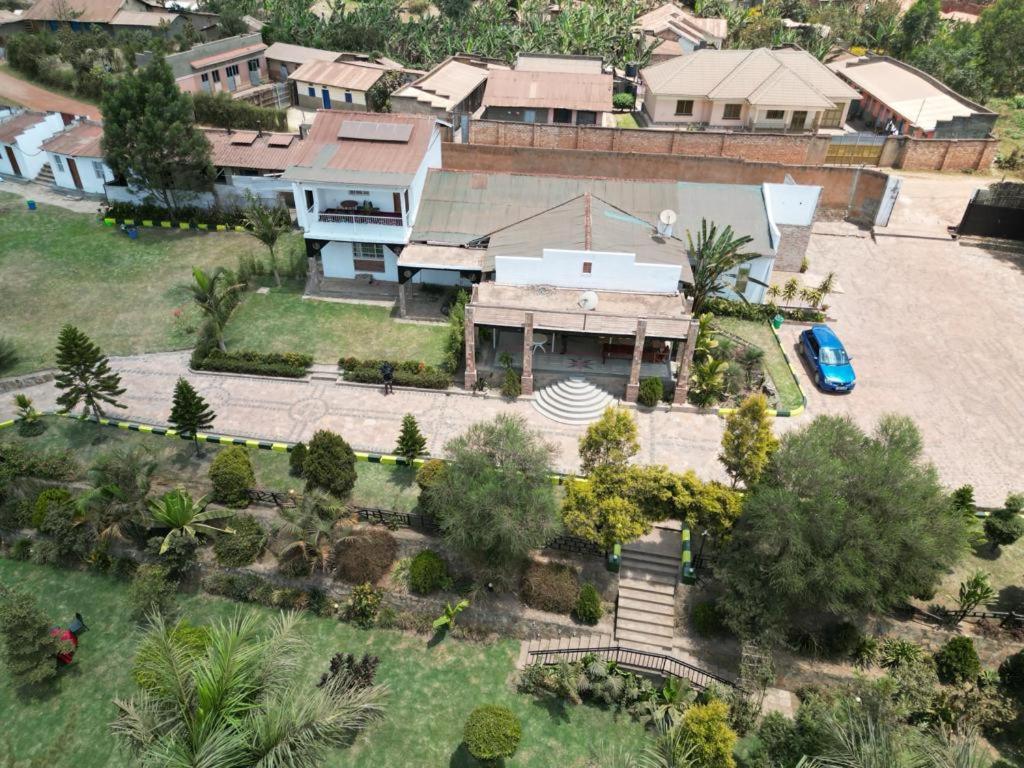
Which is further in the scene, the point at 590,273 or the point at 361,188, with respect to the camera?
the point at 361,188

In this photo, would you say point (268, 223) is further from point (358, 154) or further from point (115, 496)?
point (115, 496)

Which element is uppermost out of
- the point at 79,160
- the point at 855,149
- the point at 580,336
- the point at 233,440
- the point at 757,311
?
the point at 855,149

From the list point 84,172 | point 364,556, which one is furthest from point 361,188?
point 84,172

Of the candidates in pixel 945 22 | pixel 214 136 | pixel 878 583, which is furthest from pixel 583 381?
pixel 945 22

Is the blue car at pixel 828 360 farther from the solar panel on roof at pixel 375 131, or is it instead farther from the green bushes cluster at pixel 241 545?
the green bushes cluster at pixel 241 545

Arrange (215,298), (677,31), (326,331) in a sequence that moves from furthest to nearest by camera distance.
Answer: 1. (677,31)
2. (326,331)
3. (215,298)

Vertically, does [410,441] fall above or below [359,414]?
above
